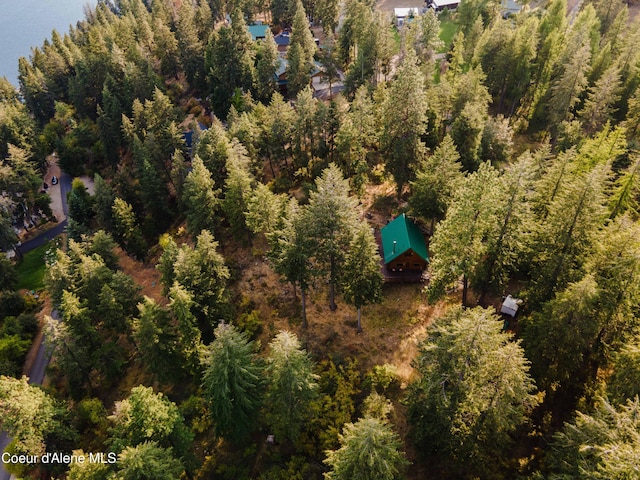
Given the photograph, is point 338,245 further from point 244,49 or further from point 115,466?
point 244,49

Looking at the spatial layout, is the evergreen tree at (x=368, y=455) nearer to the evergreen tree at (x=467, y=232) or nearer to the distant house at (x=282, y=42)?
the evergreen tree at (x=467, y=232)

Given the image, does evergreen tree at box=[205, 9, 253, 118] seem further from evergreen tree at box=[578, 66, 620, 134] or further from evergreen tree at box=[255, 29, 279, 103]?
evergreen tree at box=[578, 66, 620, 134]

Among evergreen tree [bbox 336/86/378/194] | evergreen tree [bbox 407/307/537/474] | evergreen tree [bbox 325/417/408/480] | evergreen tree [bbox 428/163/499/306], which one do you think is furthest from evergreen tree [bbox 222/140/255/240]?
evergreen tree [bbox 325/417/408/480]

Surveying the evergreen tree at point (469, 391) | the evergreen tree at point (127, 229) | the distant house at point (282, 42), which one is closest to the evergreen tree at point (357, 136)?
the evergreen tree at point (469, 391)

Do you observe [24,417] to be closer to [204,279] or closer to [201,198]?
[204,279]

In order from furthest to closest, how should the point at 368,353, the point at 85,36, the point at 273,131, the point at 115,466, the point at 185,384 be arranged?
the point at 85,36 → the point at 273,131 → the point at 185,384 → the point at 368,353 → the point at 115,466

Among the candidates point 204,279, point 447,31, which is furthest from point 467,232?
point 447,31

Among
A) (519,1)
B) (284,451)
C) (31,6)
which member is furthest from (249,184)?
(31,6)

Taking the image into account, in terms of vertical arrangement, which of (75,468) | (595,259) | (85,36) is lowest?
(75,468)
